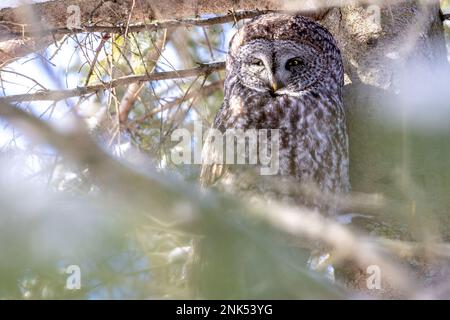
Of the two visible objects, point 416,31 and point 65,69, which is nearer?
point 416,31

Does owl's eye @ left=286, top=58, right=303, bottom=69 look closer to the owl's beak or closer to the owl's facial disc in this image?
the owl's facial disc

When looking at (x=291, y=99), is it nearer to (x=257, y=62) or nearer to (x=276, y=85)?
(x=276, y=85)

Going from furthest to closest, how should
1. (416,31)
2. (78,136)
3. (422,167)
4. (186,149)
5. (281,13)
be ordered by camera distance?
(186,149), (281,13), (416,31), (422,167), (78,136)

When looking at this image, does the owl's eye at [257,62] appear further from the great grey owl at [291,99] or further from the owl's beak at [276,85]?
the owl's beak at [276,85]

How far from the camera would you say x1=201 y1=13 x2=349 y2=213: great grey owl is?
300 cm

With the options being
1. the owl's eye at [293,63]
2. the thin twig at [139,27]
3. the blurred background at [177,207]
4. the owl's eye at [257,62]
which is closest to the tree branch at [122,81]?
the blurred background at [177,207]

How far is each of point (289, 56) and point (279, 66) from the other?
0.09 m

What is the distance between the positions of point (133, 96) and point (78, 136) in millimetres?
3019

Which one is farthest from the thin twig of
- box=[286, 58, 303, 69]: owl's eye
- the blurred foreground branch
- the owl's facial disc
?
the blurred foreground branch
